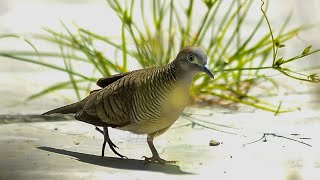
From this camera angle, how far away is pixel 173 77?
12.6 feet

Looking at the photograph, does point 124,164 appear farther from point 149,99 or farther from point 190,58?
point 190,58

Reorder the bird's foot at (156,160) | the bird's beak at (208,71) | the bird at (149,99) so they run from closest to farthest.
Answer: the bird's beak at (208,71) → the bird at (149,99) → the bird's foot at (156,160)

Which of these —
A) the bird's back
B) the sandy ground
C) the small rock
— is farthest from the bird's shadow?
the small rock

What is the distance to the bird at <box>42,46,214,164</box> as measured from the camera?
3.82 m

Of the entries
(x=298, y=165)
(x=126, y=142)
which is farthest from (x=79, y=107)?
(x=298, y=165)

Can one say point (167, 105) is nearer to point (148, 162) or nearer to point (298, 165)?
point (148, 162)

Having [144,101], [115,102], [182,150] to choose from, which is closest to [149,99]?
[144,101]

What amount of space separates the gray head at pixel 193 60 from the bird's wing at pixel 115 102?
24cm

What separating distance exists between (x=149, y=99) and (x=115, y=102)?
8.1 inches

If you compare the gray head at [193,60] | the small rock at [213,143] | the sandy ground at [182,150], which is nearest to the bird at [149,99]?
the gray head at [193,60]

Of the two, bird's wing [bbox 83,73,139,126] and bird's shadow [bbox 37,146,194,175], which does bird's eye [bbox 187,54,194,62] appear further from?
bird's shadow [bbox 37,146,194,175]

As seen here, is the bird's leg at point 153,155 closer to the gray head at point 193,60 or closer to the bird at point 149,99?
the bird at point 149,99

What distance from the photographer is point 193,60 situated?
3.81 meters

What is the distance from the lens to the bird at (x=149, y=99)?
3.82m
